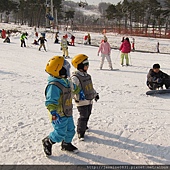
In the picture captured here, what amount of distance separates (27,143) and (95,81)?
16.5 feet

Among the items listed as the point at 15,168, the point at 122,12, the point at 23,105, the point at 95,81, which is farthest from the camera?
the point at 122,12

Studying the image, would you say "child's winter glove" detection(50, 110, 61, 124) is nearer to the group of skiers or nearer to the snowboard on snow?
the group of skiers

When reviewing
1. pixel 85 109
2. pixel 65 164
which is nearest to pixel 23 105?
pixel 85 109

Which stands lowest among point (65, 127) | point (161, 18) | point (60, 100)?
point (65, 127)

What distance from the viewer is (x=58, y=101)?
3324mm

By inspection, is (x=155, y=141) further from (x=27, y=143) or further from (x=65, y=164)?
(x=27, y=143)

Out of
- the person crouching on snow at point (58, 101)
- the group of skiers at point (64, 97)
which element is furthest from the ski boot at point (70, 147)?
the person crouching on snow at point (58, 101)

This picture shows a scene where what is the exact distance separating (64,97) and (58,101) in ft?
0.33

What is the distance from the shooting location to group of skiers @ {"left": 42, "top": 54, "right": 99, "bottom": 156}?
3.21 meters

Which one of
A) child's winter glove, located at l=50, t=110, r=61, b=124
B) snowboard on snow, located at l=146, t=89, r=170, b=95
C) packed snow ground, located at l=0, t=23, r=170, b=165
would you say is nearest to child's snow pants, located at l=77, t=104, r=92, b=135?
packed snow ground, located at l=0, t=23, r=170, b=165

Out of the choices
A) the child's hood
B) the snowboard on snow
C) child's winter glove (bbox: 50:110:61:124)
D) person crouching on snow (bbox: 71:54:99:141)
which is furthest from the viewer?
the snowboard on snow

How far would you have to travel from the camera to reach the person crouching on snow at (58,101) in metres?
3.20

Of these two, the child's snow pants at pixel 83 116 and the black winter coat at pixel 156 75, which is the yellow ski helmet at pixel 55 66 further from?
the black winter coat at pixel 156 75

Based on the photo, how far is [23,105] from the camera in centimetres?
596
